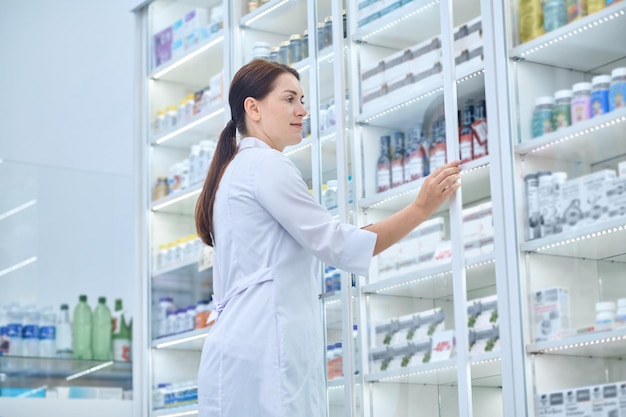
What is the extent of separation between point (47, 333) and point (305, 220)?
3.41 m

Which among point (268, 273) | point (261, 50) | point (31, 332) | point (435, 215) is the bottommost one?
point (268, 273)

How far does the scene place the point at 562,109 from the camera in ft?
11.5

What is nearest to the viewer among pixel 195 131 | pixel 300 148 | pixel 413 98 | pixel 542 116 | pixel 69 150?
pixel 542 116

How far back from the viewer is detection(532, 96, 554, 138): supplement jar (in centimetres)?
351

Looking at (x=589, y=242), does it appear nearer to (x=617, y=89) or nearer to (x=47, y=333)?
(x=617, y=89)

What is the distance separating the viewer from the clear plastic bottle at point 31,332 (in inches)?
230

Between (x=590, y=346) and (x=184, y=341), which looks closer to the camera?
(x=590, y=346)

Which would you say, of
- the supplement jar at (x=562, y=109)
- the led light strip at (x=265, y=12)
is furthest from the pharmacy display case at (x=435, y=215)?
the led light strip at (x=265, y=12)

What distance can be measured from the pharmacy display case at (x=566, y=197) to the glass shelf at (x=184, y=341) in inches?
88.7

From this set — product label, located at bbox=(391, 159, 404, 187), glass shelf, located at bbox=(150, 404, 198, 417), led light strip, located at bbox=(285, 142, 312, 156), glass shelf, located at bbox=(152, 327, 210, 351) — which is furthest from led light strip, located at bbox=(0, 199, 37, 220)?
product label, located at bbox=(391, 159, 404, 187)

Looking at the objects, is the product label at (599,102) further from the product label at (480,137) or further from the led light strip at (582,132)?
the product label at (480,137)

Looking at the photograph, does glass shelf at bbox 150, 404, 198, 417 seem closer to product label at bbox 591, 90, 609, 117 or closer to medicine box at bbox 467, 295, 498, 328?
medicine box at bbox 467, 295, 498, 328

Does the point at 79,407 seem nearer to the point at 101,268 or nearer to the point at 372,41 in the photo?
the point at 101,268

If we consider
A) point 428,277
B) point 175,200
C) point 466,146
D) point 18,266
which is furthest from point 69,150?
point 466,146
